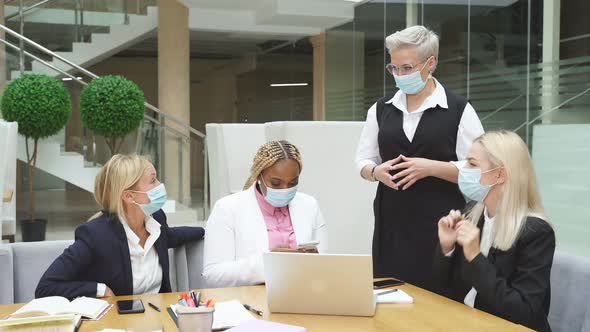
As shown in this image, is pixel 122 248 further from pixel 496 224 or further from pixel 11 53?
pixel 11 53

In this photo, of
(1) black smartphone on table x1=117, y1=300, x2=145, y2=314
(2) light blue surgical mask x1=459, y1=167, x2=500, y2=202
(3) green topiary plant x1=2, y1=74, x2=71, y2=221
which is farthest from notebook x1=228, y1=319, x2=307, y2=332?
(3) green topiary plant x1=2, y1=74, x2=71, y2=221

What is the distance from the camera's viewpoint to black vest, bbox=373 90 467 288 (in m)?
2.71

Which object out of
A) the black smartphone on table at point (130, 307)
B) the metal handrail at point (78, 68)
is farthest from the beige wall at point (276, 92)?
the black smartphone on table at point (130, 307)

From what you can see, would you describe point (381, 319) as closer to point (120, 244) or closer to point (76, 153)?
point (120, 244)

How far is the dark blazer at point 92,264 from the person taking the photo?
7.60 ft

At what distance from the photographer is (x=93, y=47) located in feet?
32.3

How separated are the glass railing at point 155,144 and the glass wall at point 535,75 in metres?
3.19

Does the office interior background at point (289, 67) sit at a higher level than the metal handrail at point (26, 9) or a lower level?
lower

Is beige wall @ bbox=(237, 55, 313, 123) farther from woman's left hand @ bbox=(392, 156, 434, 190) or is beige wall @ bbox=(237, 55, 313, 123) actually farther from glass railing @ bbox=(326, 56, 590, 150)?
woman's left hand @ bbox=(392, 156, 434, 190)

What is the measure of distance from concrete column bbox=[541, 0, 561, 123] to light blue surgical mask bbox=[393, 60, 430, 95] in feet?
9.54

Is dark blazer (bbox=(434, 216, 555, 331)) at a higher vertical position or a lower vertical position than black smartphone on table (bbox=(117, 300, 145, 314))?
higher

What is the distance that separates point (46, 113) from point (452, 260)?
5.95 m

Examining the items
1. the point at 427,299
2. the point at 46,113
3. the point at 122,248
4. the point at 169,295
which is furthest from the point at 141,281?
the point at 46,113

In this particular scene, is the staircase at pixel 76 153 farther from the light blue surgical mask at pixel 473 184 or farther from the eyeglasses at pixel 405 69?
the light blue surgical mask at pixel 473 184
